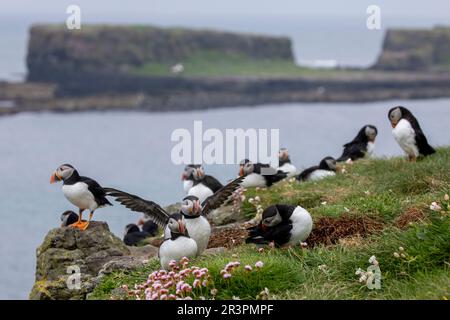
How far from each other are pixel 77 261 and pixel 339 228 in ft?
10.4

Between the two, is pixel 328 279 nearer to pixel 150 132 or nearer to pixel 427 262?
pixel 427 262

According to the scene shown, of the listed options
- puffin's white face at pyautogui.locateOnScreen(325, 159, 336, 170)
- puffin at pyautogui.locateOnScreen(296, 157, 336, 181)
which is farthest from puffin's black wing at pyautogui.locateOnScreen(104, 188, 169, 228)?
puffin's white face at pyautogui.locateOnScreen(325, 159, 336, 170)

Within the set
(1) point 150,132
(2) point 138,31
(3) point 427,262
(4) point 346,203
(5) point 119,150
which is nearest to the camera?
(3) point 427,262

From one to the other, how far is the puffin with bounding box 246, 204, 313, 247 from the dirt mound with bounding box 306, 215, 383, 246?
1.91 ft

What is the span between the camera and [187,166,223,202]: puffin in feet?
51.1

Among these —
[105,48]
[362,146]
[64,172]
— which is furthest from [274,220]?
[105,48]

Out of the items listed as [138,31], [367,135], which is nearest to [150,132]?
[138,31]

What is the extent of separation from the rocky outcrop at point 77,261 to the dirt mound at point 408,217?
289 cm

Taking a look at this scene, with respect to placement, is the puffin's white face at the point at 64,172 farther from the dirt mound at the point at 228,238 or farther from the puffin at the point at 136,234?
the puffin at the point at 136,234

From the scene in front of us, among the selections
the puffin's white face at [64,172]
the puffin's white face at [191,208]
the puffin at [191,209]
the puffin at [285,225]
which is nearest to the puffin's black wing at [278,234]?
the puffin at [285,225]

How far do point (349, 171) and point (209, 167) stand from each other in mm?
51163

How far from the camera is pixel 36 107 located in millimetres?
106250
